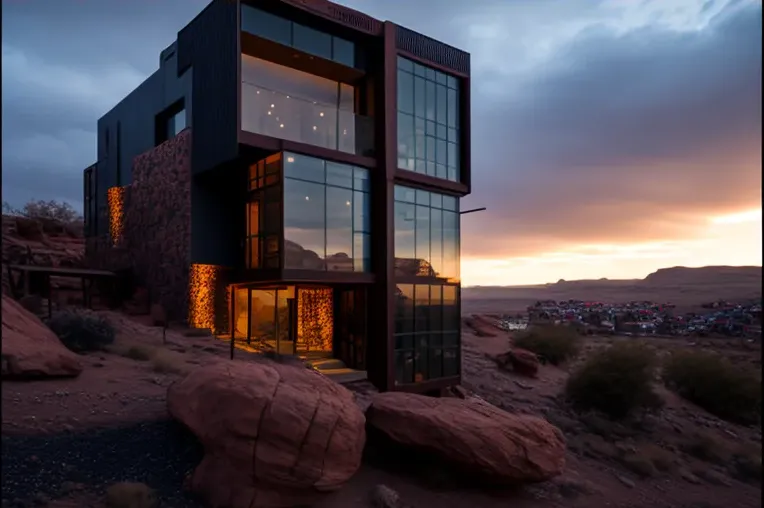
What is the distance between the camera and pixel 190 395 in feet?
29.8

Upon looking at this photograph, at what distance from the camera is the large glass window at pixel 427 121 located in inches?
758

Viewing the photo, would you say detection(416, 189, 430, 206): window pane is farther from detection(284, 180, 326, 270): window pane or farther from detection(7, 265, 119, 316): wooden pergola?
detection(7, 265, 119, 316): wooden pergola

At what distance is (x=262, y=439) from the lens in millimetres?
8391

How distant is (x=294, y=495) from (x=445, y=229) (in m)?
13.2

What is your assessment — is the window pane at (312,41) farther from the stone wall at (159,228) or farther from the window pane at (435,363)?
the window pane at (435,363)

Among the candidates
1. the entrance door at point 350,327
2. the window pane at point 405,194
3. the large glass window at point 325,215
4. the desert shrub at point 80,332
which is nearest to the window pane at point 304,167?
the large glass window at point 325,215

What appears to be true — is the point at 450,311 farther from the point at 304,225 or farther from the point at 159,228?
the point at 159,228

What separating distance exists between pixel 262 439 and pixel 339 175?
10946 mm

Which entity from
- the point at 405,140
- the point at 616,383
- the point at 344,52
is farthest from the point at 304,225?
the point at 616,383

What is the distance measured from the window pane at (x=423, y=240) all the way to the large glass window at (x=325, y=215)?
2000 mm

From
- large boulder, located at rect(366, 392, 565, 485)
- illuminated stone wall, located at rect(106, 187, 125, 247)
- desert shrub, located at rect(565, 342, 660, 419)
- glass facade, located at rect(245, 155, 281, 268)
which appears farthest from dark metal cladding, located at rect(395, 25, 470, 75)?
illuminated stone wall, located at rect(106, 187, 125, 247)

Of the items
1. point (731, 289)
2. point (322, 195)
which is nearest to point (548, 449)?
point (322, 195)

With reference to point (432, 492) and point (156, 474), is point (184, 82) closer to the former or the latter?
point (156, 474)

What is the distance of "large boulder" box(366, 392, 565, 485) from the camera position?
1045 cm
